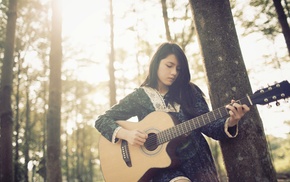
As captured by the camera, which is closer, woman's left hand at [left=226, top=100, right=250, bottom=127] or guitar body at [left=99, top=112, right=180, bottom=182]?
woman's left hand at [left=226, top=100, right=250, bottom=127]

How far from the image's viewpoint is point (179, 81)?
9.47 feet

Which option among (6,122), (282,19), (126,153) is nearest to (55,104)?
(6,122)

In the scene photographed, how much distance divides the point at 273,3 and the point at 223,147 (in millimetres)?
8615

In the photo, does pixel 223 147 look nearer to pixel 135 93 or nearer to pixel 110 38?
pixel 135 93

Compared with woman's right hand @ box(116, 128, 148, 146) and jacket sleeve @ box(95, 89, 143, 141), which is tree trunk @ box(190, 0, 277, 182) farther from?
jacket sleeve @ box(95, 89, 143, 141)

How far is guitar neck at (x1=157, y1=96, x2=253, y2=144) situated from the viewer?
7.11 feet

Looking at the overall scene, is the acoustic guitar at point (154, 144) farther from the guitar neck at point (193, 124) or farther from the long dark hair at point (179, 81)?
the long dark hair at point (179, 81)

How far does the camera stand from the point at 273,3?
9.05m

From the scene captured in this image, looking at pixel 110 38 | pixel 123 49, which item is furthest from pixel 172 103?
pixel 123 49

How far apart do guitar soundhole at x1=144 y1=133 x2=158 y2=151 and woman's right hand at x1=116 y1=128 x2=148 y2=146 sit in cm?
5

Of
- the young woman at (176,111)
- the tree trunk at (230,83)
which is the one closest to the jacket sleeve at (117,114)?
the young woman at (176,111)

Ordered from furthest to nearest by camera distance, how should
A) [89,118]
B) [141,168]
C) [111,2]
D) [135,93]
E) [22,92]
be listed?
[89,118] → [22,92] → [111,2] → [135,93] → [141,168]

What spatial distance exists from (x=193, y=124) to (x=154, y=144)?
0.49 m

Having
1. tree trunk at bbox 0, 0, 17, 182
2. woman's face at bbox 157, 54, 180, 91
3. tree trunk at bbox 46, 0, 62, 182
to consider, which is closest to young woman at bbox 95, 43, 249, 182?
woman's face at bbox 157, 54, 180, 91
